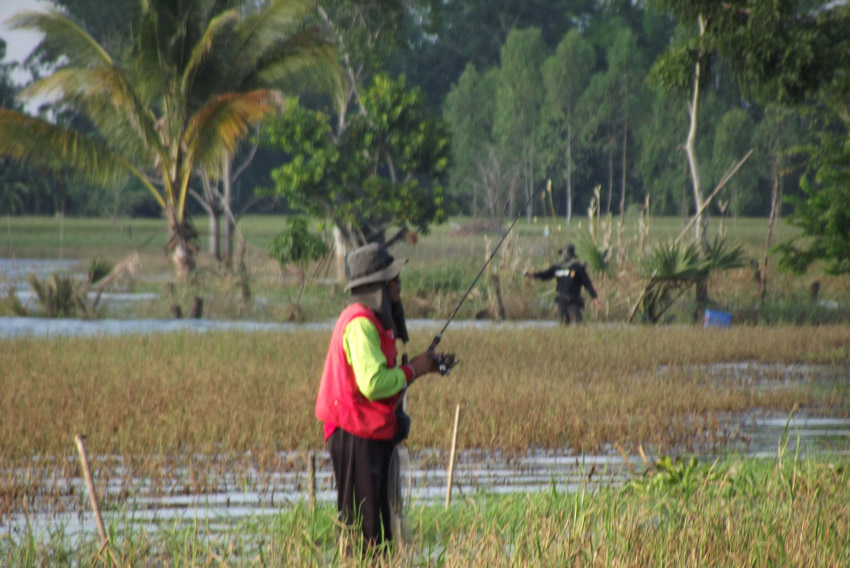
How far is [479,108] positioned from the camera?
182ft

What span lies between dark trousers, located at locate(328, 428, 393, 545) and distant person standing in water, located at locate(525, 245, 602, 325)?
1153 centimetres

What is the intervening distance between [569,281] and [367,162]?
27.0 feet

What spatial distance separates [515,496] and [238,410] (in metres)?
3.71

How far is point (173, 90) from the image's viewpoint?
21.2 meters

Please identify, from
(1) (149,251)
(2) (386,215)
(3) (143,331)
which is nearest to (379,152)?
(2) (386,215)

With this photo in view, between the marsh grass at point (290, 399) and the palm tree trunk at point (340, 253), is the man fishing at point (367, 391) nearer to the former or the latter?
the marsh grass at point (290, 399)

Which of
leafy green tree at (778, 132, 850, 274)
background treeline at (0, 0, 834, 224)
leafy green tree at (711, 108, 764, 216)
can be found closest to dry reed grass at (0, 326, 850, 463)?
leafy green tree at (778, 132, 850, 274)

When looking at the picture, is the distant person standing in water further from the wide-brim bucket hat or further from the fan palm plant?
the wide-brim bucket hat

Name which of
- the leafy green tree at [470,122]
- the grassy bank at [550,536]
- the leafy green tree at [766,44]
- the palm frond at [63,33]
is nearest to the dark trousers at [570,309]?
the leafy green tree at [766,44]

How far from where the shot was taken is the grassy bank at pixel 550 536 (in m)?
4.80

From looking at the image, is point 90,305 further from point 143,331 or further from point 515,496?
point 515,496

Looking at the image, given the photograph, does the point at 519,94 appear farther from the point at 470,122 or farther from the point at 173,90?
the point at 173,90

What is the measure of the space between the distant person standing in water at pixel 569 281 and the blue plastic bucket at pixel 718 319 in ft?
6.00

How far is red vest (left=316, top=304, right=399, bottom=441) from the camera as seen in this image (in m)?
4.88
